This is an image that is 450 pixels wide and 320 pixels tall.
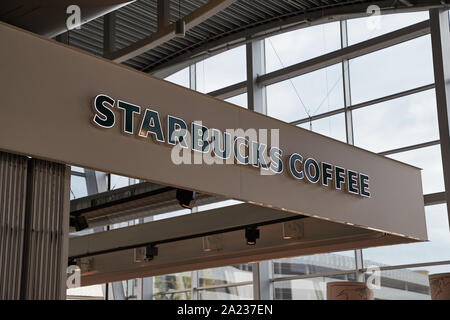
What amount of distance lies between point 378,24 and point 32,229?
10.5m

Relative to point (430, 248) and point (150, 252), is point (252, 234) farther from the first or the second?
point (430, 248)

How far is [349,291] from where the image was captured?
32.4 ft

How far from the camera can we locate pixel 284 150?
753 centimetres

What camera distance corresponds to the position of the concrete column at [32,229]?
527 centimetres

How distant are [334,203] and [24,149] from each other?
3.90 meters

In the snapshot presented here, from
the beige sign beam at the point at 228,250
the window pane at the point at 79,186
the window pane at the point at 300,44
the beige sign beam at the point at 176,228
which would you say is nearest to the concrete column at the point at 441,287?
the beige sign beam at the point at 228,250

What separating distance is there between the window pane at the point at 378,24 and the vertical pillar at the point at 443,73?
0.38m

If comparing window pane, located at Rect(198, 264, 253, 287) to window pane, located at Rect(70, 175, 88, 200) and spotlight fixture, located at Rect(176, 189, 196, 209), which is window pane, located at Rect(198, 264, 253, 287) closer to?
window pane, located at Rect(70, 175, 88, 200)

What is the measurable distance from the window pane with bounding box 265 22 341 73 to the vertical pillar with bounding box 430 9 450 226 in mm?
2311

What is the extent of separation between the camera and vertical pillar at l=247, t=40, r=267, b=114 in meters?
16.0

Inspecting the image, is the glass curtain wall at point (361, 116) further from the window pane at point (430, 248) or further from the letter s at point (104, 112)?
the letter s at point (104, 112)

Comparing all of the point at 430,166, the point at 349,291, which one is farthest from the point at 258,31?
the point at 349,291

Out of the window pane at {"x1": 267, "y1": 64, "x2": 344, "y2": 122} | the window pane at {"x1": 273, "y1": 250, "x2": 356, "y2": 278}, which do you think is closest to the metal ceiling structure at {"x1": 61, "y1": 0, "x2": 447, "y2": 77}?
the window pane at {"x1": 267, "y1": 64, "x2": 344, "y2": 122}
